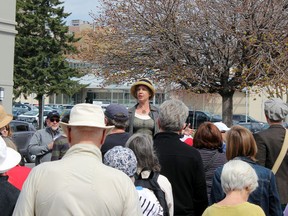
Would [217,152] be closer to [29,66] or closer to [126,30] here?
[126,30]

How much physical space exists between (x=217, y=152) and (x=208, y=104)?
1993 inches

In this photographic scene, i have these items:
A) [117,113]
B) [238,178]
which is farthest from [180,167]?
[117,113]

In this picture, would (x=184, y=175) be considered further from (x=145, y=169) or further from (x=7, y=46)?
(x=7, y=46)

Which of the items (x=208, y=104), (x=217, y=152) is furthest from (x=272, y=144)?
(x=208, y=104)

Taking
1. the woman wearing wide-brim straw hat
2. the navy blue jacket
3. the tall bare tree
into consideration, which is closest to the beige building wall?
the tall bare tree

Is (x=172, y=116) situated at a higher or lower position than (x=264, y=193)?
higher

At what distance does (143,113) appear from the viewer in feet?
20.3

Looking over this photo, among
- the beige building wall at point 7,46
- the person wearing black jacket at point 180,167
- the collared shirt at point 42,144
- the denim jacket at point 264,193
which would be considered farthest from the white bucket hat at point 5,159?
the beige building wall at point 7,46

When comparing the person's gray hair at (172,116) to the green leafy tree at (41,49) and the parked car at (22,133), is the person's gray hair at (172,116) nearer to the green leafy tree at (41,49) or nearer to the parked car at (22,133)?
the parked car at (22,133)

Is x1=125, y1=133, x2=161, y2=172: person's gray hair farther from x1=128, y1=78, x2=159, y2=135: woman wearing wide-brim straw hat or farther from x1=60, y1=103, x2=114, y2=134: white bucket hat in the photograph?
x1=128, y1=78, x2=159, y2=135: woman wearing wide-brim straw hat

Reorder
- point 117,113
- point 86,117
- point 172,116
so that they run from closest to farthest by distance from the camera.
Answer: point 86,117 → point 172,116 → point 117,113

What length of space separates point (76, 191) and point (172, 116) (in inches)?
82.8

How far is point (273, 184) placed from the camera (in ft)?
15.0

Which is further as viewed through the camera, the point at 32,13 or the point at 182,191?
the point at 32,13
